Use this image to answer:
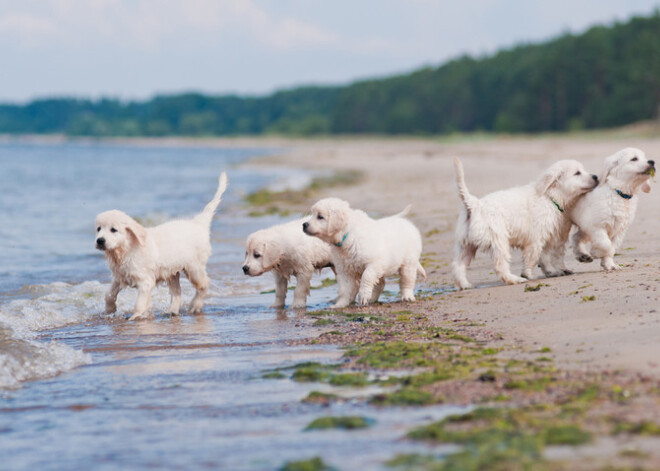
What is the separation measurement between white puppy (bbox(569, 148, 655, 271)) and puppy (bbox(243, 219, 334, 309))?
2791 mm

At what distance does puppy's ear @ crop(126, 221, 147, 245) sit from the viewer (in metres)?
8.20

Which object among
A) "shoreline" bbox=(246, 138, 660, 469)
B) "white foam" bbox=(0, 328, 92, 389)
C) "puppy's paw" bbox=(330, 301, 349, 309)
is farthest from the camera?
"puppy's paw" bbox=(330, 301, 349, 309)

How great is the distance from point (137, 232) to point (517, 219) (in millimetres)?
3857

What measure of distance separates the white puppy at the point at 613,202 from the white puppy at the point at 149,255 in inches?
161

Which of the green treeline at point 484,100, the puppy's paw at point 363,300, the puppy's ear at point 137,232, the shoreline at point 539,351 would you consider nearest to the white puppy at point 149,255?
the puppy's ear at point 137,232

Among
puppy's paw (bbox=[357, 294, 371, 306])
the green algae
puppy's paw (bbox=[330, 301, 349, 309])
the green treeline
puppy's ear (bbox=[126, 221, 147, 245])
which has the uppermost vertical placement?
the green treeline

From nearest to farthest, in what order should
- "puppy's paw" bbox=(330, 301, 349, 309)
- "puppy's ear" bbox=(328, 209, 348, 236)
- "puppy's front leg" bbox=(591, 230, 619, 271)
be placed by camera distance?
"puppy's ear" bbox=(328, 209, 348, 236) < "puppy's front leg" bbox=(591, 230, 619, 271) < "puppy's paw" bbox=(330, 301, 349, 309)

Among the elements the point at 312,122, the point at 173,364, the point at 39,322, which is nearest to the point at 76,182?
the point at 39,322

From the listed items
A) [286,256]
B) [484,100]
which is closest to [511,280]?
[286,256]

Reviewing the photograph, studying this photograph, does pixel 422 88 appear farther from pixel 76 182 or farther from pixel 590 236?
pixel 590 236

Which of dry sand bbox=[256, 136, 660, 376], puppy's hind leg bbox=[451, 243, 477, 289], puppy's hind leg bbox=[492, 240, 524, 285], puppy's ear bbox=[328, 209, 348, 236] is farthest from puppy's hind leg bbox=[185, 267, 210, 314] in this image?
puppy's hind leg bbox=[492, 240, 524, 285]

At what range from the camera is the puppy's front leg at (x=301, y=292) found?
28.5 feet

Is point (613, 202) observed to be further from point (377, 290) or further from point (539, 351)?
point (539, 351)

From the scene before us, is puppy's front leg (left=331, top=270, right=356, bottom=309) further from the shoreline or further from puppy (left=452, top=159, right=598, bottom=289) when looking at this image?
puppy (left=452, top=159, right=598, bottom=289)
